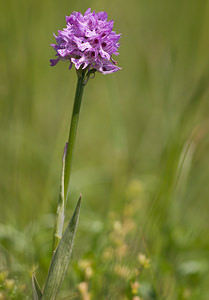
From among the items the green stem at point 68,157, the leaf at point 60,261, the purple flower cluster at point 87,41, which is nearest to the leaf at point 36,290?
the leaf at point 60,261

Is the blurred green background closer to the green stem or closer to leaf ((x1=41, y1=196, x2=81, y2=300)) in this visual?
leaf ((x1=41, y1=196, x2=81, y2=300))

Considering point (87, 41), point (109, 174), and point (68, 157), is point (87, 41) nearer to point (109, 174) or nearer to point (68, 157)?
point (68, 157)

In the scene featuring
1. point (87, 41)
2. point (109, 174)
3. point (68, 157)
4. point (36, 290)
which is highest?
point (109, 174)

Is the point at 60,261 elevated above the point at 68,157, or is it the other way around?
the point at 68,157

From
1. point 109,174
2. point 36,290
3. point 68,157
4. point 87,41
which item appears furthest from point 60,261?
point 109,174

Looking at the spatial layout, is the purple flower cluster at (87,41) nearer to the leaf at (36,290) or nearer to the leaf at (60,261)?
the leaf at (60,261)

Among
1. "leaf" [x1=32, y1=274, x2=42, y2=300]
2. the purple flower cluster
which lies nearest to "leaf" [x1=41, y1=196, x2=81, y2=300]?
"leaf" [x1=32, y1=274, x2=42, y2=300]
